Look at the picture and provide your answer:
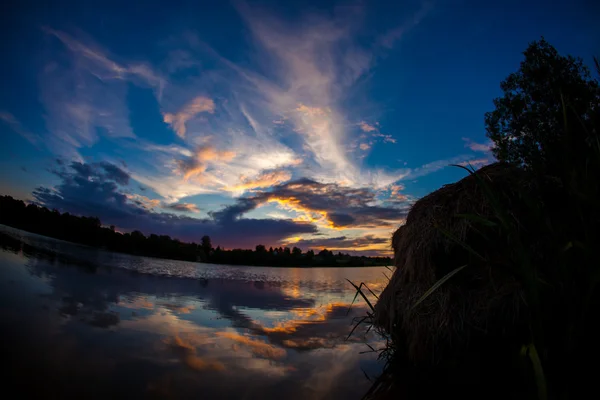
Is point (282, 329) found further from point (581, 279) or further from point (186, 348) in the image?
point (581, 279)

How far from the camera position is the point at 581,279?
5.74 feet

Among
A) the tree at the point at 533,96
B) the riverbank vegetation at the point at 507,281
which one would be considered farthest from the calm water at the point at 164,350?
the tree at the point at 533,96

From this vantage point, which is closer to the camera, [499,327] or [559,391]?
[559,391]

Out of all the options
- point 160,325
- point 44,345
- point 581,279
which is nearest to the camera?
point 581,279

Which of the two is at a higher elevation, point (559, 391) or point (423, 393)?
point (559, 391)

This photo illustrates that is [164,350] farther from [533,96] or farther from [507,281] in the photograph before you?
[533,96]

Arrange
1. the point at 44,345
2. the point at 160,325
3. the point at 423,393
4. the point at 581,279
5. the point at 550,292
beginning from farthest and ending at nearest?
the point at 160,325, the point at 44,345, the point at 423,393, the point at 550,292, the point at 581,279

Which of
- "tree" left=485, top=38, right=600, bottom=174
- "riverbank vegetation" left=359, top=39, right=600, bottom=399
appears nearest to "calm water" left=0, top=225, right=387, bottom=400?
"riverbank vegetation" left=359, top=39, right=600, bottom=399

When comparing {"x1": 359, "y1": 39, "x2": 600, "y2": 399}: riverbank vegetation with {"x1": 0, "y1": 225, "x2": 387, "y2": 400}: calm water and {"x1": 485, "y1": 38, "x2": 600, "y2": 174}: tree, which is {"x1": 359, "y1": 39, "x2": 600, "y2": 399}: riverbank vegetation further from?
{"x1": 485, "y1": 38, "x2": 600, "y2": 174}: tree

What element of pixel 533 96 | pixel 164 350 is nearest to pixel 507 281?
pixel 164 350

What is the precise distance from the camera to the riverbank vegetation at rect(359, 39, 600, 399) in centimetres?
172

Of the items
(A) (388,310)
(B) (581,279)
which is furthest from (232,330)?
(B) (581,279)

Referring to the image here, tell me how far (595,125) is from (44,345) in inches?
283

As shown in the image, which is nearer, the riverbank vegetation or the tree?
the riverbank vegetation
